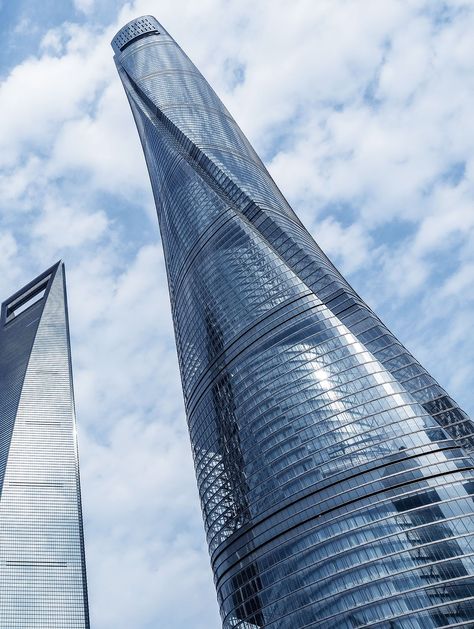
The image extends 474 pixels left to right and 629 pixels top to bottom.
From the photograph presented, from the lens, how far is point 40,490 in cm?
15500

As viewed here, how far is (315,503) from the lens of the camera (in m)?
85.7

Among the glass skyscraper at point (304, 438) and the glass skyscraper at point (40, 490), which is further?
the glass skyscraper at point (40, 490)

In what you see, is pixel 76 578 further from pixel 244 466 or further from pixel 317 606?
pixel 317 606

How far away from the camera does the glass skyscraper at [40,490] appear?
13475 centimetres

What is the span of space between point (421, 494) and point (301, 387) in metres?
24.5

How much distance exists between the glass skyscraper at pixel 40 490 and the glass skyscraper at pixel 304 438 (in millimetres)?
49011

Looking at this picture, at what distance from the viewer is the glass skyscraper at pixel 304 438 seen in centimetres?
7531

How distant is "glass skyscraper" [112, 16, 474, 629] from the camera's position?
7531cm

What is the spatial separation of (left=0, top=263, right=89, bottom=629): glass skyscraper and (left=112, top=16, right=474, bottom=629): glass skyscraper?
49.0 meters

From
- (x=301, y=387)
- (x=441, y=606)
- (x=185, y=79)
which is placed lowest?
(x=441, y=606)

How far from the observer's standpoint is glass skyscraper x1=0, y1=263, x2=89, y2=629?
442ft

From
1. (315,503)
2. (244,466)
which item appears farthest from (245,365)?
(315,503)

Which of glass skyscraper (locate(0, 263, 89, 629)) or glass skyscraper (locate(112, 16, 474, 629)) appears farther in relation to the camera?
glass skyscraper (locate(0, 263, 89, 629))

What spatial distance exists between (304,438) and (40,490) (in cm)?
8737
